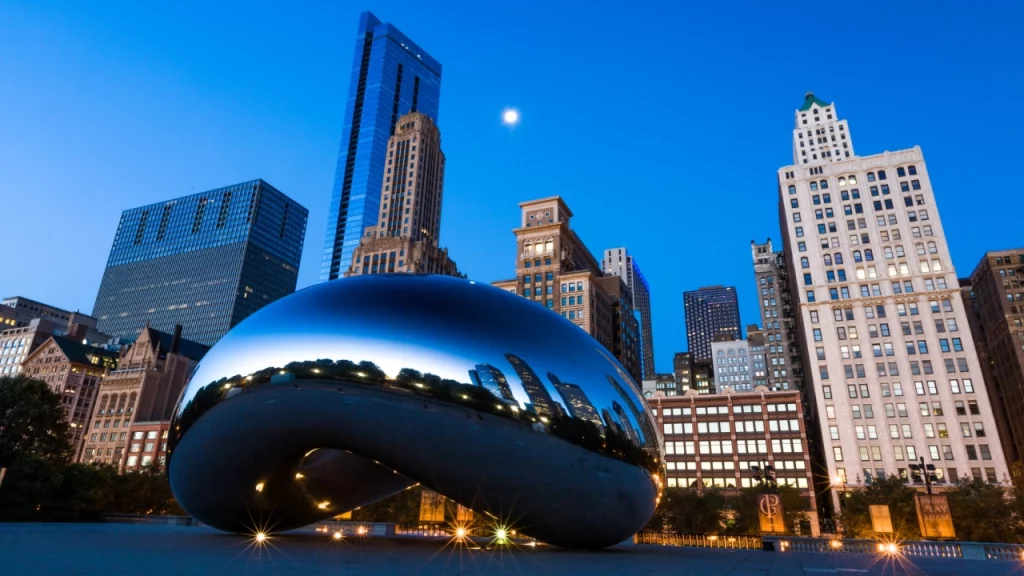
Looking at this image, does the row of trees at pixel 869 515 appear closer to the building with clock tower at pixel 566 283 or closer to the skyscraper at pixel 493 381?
the skyscraper at pixel 493 381

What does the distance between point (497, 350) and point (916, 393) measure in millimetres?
89884

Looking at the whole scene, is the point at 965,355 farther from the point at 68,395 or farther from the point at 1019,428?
the point at 68,395

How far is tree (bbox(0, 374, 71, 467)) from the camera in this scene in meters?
31.1

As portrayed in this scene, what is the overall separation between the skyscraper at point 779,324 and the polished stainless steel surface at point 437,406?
116 meters

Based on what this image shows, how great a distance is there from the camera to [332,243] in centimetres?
18612

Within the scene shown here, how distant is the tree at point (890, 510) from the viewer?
4328cm

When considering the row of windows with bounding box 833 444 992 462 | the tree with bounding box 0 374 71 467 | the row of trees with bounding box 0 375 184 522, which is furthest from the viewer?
the row of windows with bounding box 833 444 992 462

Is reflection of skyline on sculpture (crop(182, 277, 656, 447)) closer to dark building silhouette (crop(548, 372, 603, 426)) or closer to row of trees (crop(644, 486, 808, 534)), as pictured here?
dark building silhouette (crop(548, 372, 603, 426))

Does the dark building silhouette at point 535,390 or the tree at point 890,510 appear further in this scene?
the tree at point 890,510

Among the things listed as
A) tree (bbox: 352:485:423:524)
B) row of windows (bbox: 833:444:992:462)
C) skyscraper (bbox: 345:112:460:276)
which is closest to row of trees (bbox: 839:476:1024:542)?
row of windows (bbox: 833:444:992:462)

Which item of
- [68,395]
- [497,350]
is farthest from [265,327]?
[68,395]

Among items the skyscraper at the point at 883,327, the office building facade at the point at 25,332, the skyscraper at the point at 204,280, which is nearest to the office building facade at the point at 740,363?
the skyscraper at the point at 883,327

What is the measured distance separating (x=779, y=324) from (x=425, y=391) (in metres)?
144

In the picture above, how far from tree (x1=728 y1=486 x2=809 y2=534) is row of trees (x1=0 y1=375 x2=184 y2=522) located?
45616 mm
